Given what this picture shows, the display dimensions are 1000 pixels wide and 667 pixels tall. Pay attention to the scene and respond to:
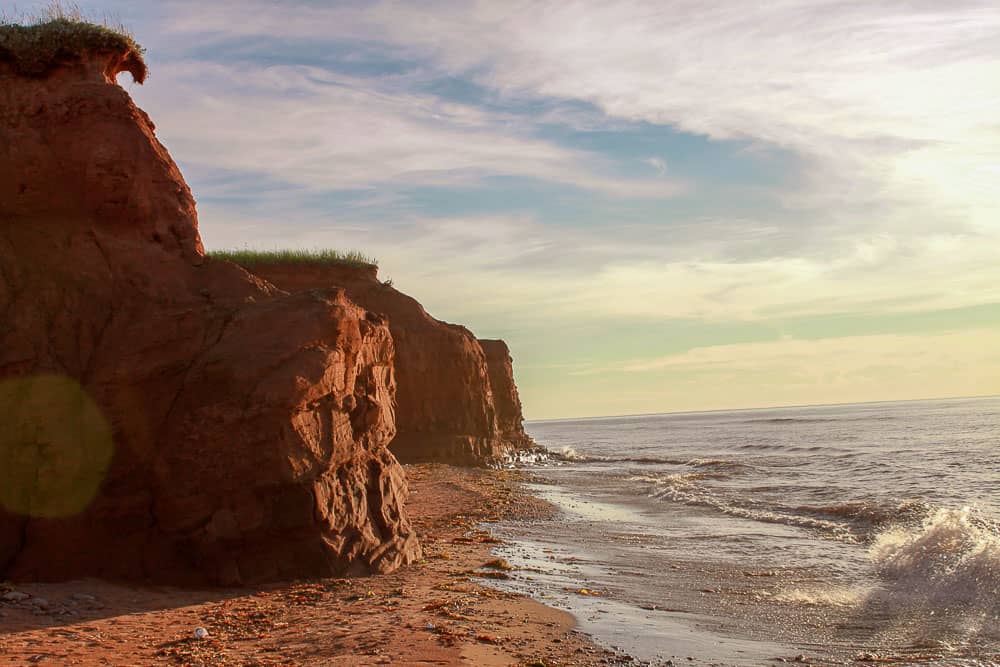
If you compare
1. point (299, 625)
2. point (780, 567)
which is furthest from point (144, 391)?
point (780, 567)

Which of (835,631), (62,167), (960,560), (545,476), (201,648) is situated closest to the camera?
(201,648)

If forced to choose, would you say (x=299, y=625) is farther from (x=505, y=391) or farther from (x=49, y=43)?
(x=505, y=391)

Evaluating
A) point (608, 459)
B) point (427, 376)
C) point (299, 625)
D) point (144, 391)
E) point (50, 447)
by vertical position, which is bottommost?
point (608, 459)

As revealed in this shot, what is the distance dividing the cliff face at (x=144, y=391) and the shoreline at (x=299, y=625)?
502 mm

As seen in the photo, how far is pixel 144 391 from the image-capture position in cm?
867

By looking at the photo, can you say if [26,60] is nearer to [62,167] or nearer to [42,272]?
[62,167]

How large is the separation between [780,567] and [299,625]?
718cm

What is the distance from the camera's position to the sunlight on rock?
799cm

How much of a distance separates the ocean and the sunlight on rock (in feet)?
16.0

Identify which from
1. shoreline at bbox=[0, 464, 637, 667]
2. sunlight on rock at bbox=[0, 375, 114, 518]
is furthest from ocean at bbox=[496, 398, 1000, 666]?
sunlight on rock at bbox=[0, 375, 114, 518]

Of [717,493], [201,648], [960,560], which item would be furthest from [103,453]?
[717,493]

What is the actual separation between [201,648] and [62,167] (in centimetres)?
615

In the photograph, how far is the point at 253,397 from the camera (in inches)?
335

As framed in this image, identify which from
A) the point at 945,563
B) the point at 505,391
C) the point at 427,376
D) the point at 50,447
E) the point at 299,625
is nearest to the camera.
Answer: the point at 299,625
